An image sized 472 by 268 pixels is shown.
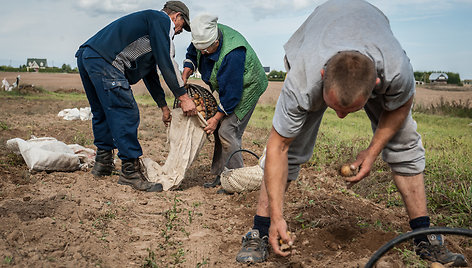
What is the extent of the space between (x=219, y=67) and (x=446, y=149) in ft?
13.6

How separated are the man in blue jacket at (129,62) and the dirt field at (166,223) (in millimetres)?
585

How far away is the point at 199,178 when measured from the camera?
17.9 feet

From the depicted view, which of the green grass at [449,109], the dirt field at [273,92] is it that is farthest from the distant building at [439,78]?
the green grass at [449,109]

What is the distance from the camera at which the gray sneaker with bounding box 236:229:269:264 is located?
2.94 metres

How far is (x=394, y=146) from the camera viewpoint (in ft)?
9.32

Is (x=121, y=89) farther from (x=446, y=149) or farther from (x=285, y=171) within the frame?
(x=446, y=149)

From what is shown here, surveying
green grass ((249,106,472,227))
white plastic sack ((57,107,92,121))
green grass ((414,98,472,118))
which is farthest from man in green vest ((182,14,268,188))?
green grass ((414,98,472,118))

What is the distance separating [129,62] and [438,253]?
3.26 m

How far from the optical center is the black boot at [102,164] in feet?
16.3

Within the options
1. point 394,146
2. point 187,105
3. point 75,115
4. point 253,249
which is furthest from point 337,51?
point 75,115

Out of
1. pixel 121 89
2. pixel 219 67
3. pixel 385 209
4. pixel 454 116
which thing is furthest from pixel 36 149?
pixel 454 116

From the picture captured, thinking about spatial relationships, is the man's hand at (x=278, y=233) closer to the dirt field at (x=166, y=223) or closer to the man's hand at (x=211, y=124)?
the dirt field at (x=166, y=223)

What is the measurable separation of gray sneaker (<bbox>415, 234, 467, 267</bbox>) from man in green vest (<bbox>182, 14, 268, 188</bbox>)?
2.28 meters

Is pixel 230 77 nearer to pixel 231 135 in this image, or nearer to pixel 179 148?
pixel 231 135
